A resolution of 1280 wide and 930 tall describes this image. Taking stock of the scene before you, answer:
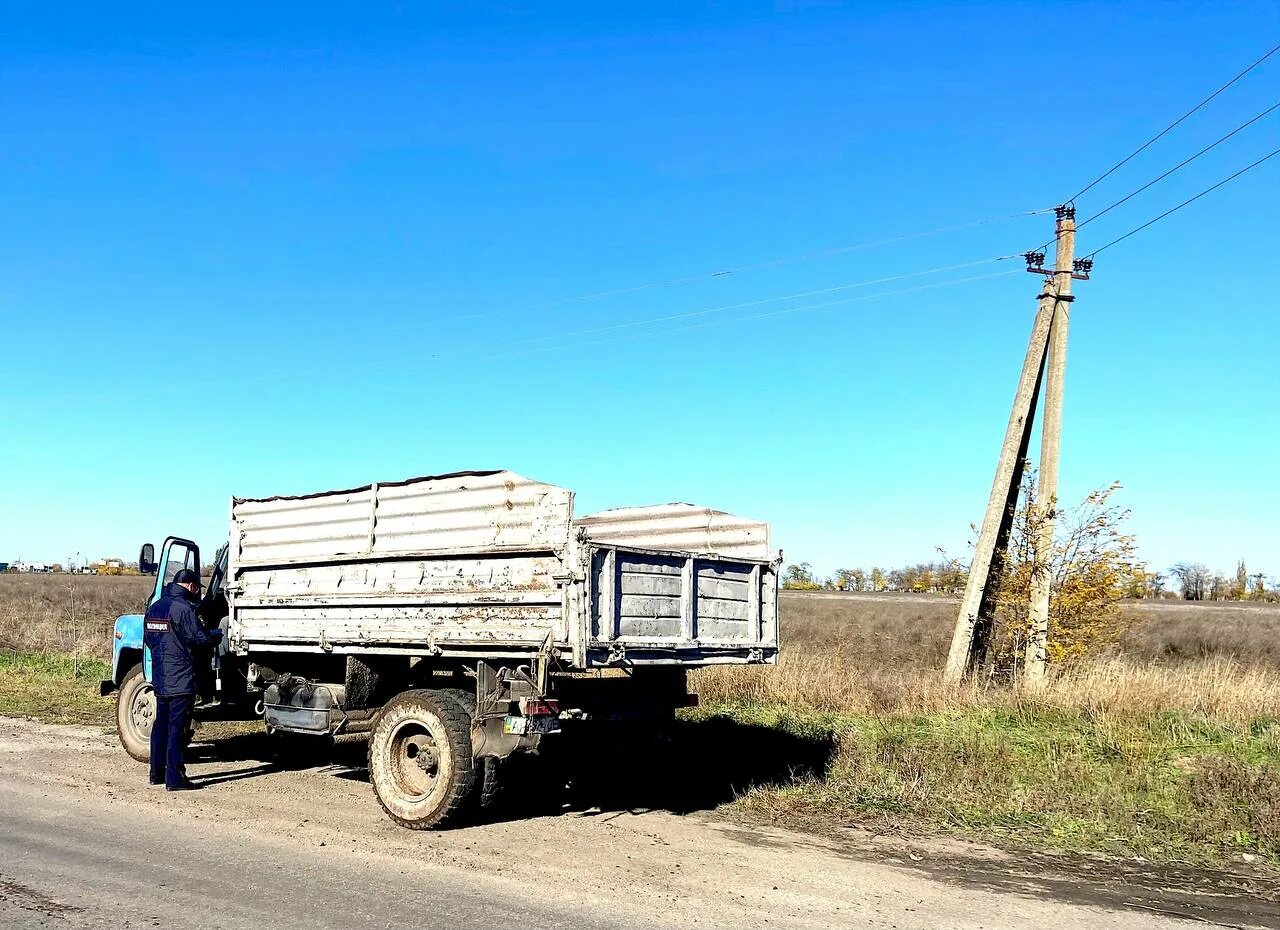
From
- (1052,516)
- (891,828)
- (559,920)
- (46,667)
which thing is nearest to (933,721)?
(891,828)

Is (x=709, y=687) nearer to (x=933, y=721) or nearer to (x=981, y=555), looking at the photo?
(x=933, y=721)

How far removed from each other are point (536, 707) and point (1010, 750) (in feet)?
17.2

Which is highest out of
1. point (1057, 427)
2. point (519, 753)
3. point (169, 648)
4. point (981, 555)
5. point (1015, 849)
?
point (1057, 427)

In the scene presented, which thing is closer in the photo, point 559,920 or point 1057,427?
point 559,920

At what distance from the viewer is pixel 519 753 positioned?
24.5 feet

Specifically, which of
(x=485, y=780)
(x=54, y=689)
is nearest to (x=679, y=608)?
(x=485, y=780)

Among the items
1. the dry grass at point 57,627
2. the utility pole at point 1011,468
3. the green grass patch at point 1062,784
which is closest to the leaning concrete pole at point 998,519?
the utility pole at point 1011,468

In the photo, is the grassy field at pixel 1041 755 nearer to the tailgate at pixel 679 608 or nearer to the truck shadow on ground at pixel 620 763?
the truck shadow on ground at pixel 620 763

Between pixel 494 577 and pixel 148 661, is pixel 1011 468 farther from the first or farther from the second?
pixel 148 661

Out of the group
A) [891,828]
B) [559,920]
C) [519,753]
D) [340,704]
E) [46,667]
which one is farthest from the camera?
[46,667]

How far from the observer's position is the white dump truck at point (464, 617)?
7.34 meters

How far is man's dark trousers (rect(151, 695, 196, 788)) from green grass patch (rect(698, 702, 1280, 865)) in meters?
4.88

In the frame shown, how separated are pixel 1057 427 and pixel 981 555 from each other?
2.36 m

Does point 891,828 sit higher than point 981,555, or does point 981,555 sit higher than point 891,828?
point 981,555
